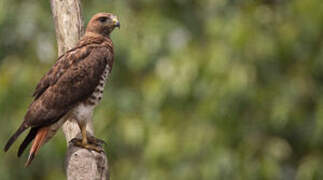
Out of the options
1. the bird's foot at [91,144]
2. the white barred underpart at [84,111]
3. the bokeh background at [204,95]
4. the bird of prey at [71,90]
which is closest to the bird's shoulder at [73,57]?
the bird of prey at [71,90]

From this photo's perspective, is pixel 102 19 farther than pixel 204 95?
No

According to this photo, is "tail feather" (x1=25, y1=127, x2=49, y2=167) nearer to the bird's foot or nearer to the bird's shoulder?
the bird's foot

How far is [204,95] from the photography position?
28.5ft

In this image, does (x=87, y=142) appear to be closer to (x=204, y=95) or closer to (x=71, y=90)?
(x=71, y=90)

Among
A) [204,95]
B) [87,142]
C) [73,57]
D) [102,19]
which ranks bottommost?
[204,95]

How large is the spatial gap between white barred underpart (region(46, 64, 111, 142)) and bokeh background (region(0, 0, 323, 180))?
235cm

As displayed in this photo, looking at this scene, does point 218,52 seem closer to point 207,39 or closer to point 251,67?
point 251,67

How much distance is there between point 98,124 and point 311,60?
1991 mm

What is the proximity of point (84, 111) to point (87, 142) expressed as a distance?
1.03ft

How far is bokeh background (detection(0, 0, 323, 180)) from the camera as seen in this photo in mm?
8586

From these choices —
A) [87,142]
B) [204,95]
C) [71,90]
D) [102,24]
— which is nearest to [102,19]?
[102,24]

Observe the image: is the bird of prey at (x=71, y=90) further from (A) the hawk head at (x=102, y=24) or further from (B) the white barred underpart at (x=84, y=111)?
(A) the hawk head at (x=102, y=24)

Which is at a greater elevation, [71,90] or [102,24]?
[102,24]

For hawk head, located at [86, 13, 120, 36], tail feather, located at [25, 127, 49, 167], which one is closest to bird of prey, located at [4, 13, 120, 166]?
tail feather, located at [25, 127, 49, 167]
